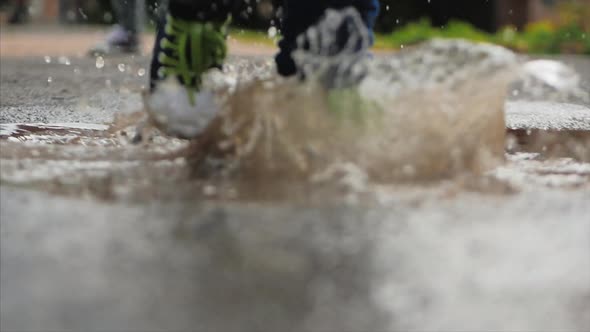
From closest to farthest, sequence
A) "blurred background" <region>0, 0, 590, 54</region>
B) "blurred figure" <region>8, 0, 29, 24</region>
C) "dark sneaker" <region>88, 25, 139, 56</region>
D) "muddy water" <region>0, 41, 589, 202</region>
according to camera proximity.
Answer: "muddy water" <region>0, 41, 589, 202</region> < "dark sneaker" <region>88, 25, 139, 56</region> < "blurred background" <region>0, 0, 590, 54</region> < "blurred figure" <region>8, 0, 29, 24</region>

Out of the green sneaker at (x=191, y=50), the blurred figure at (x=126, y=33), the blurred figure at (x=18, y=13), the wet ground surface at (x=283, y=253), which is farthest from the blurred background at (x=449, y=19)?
the wet ground surface at (x=283, y=253)

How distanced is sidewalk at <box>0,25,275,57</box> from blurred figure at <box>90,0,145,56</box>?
0.54ft

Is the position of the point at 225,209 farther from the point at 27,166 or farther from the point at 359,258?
the point at 27,166

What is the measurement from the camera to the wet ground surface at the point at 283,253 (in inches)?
76.2

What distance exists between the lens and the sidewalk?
9500 millimetres

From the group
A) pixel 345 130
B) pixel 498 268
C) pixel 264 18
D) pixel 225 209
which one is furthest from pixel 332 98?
pixel 264 18

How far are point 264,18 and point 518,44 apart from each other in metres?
4.47

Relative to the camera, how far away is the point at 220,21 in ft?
9.91

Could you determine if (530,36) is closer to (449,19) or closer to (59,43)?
(449,19)

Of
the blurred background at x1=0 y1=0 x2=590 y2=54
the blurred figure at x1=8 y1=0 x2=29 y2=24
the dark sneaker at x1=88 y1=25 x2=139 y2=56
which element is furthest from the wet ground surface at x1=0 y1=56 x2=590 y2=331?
the blurred figure at x1=8 y1=0 x2=29 y2=24

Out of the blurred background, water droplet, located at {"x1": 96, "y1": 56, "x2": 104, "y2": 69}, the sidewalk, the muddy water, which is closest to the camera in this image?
the muddy water

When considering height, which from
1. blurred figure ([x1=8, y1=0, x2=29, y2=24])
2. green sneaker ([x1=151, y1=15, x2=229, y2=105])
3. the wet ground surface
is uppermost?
green sneaker ([x1=151, y1=15, x2=229, y2=105])

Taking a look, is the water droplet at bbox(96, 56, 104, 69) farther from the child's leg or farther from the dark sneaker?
the child's leg

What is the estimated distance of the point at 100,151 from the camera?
10.4 feet
